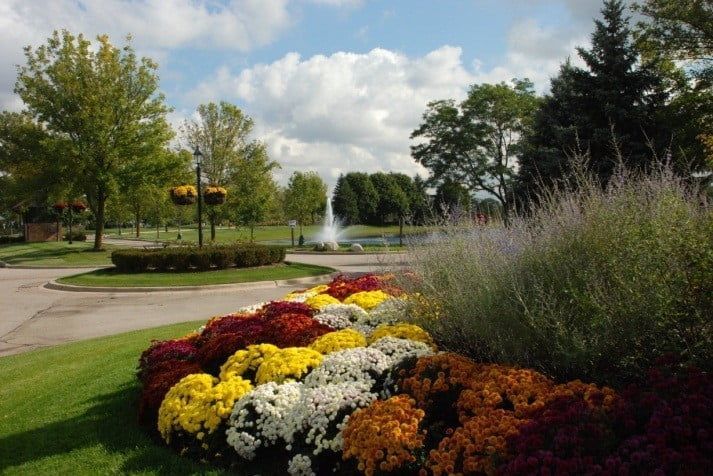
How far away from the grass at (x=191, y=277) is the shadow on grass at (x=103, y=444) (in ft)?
41.3

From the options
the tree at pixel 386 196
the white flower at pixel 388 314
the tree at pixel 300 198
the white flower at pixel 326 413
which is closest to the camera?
the white flower at pixel 326 413

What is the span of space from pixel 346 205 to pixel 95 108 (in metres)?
53.4

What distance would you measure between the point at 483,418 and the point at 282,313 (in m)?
3.86

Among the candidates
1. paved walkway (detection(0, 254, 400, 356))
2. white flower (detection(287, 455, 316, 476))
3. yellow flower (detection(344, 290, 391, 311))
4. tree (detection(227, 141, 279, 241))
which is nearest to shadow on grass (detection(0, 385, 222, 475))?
white flower (detection(287, 455, 316, 476))

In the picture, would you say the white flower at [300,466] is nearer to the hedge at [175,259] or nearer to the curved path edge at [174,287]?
the curved path edge at [174,287]

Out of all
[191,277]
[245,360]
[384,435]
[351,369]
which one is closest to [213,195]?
[191,277]

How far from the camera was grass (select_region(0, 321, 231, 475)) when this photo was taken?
420 cm

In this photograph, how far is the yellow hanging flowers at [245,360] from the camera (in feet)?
16.4

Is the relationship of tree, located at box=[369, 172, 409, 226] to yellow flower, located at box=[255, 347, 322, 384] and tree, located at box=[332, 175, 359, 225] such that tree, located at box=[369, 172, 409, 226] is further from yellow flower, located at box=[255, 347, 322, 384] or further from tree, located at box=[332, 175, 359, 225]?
yellow flower, located at box=[255, 347, 322, 384]

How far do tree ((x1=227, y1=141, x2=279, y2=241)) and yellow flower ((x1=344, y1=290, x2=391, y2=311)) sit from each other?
105 feet

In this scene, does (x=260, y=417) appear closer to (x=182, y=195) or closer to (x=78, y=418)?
(x=78, y=418)

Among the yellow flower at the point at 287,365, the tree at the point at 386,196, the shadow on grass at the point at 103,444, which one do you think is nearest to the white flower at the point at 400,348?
the yellow flower at the point at 287,365

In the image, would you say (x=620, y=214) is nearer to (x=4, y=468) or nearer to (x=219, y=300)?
(x=4, y=468)

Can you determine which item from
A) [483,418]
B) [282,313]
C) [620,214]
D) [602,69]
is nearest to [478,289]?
[620,214]
